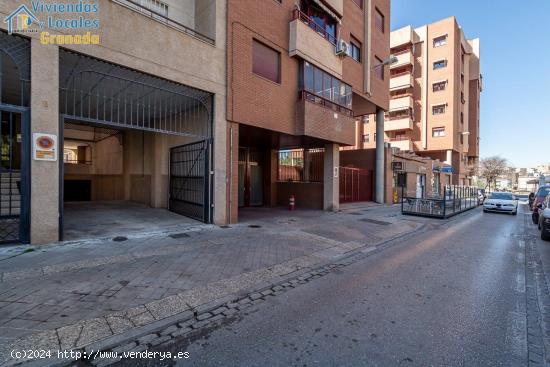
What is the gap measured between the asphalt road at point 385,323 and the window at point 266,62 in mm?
8294

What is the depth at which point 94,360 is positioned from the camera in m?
2.62

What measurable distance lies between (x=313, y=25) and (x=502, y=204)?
16.0 metres

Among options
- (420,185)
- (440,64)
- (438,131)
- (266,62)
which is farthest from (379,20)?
(440,64)

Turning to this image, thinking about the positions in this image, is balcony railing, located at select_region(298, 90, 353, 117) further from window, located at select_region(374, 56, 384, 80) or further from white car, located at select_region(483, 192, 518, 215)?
white car, located at select_region(483, 192, 518, 215)

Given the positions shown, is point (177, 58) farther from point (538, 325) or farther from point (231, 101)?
point (538, 325)

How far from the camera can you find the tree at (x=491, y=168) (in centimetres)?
5347

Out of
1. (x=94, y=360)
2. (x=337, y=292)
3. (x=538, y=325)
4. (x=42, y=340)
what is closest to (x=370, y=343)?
(x=337, y=292)

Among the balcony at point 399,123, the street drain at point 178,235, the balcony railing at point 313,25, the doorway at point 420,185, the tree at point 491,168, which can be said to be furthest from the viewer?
the tree at point 491,168

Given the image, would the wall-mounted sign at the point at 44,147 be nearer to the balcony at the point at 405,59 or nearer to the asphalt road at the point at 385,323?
the asphalt road at the point at 385,323

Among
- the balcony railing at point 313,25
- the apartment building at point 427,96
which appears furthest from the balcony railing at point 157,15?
the apartment building at point 427,96

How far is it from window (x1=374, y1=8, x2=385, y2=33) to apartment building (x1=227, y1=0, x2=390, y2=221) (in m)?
0.06

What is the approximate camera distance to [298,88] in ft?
39.8

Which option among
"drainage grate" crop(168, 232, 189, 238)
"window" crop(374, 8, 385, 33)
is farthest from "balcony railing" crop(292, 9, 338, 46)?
"drainage grate" crop(168, 232, 189, 238)

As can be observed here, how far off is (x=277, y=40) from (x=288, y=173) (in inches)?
358
